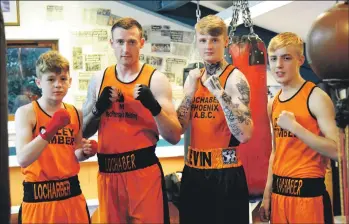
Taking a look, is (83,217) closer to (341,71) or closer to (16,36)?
(341,71)

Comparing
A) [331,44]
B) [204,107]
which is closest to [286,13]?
[204,107]

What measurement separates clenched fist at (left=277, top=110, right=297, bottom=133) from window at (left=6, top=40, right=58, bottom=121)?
3906mm

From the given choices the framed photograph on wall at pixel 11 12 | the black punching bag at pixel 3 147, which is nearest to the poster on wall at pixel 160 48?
the framed photograph on wall at pixel 11 12

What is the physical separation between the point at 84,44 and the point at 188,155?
350cm

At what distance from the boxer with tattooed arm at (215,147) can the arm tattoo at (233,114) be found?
19 millimetres

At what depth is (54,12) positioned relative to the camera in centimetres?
583

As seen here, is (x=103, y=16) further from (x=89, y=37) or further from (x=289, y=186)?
(x=289, y=186)

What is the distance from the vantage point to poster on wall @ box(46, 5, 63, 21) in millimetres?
5816

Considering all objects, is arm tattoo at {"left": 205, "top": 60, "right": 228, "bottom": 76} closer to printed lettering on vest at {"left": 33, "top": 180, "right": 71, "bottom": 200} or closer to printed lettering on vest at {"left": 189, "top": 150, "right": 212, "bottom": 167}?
printed lettering on vest at {"left": 189, "top": 150, "right": 212, "bottom": 167}

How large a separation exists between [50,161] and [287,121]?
124cm

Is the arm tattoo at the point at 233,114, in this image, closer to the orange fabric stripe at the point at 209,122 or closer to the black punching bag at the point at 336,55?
the orange fabric stripe at the point at 209,122

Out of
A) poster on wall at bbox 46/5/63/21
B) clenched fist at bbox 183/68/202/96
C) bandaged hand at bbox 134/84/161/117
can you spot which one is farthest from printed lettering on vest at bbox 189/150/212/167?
poster on wall at bbox 46/5/63/21

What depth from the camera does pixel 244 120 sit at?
2.59m

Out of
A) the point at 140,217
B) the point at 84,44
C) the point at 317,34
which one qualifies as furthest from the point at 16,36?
the point at 317,34
